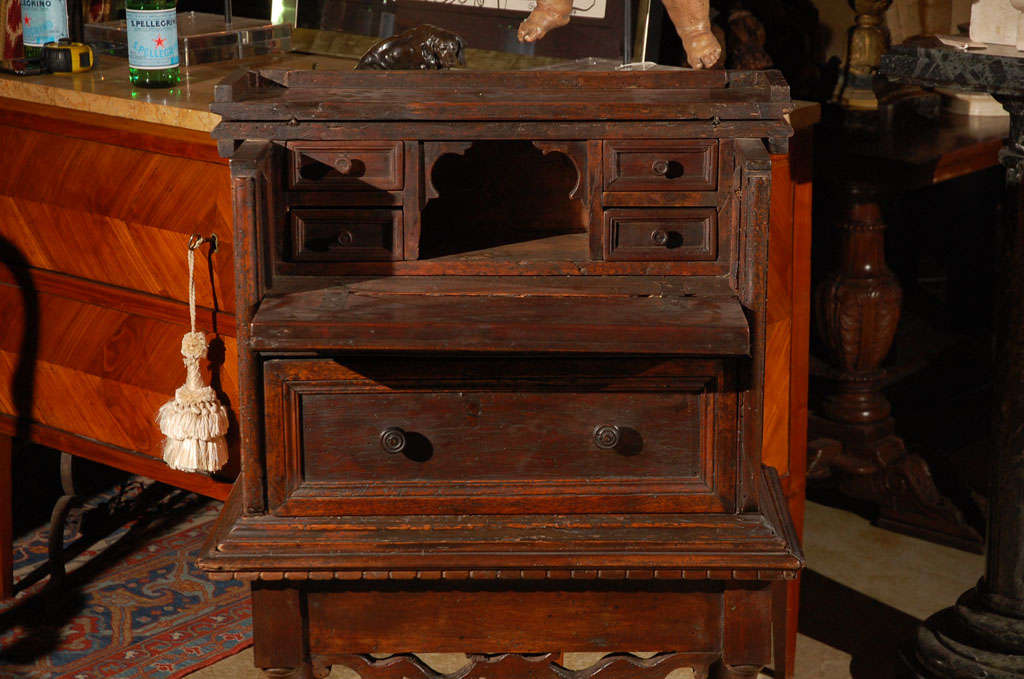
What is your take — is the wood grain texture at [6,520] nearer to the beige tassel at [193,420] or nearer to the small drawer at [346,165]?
the beige tassel at [193,420]

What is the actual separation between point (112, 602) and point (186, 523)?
0.39 metres

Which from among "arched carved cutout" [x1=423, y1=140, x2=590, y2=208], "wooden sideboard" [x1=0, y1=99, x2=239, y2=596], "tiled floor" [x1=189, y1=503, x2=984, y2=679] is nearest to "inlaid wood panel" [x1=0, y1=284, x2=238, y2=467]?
"wooden sideboard" [x1=0, y1=99, x2=239, y2=596]

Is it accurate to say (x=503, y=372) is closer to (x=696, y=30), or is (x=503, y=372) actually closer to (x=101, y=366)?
(x=696, y=30)

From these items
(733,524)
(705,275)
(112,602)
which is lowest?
(112,602)

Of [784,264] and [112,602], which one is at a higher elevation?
[784,264]

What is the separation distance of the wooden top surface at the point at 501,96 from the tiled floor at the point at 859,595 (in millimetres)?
1370

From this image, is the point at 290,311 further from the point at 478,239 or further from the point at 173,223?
the point at 173,223

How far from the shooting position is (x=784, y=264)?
226cm

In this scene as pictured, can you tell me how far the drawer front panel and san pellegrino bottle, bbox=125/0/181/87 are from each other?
900 mm

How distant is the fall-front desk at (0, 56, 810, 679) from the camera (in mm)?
2166

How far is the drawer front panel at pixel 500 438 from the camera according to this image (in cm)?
160

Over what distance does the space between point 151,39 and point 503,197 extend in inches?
28.9

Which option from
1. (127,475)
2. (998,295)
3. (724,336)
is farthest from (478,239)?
(127,475)

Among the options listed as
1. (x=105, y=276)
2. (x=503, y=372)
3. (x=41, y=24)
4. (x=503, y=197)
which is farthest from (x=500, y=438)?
(x=41, y=24)
